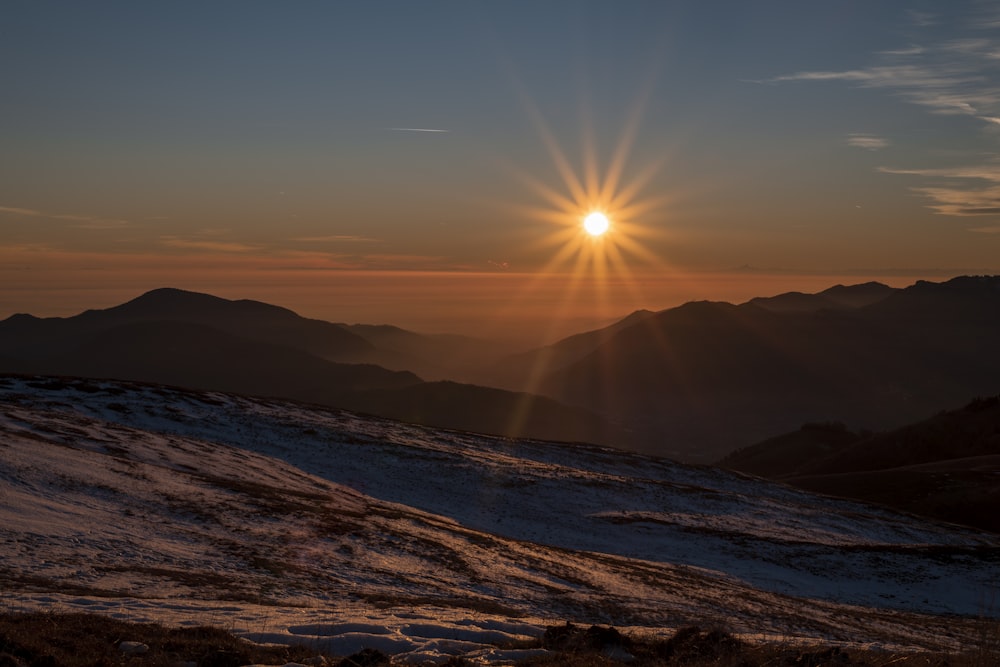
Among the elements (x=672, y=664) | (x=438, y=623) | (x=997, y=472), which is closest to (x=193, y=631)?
(x=438, y=623)

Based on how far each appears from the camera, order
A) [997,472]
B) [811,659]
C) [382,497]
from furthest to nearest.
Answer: [997,472] → [382,497] → [811,659]

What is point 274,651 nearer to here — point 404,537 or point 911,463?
point 404,537

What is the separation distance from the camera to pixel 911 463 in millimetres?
99688

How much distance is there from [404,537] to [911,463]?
289ft

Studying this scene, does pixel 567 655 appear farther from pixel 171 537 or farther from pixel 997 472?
pixel 997 472

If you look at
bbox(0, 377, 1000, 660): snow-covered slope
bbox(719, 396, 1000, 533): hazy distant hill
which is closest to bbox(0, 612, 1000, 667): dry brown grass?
bbox(0, 377, 1000, 660): snow-covered slope

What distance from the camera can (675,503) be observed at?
52.1 metres

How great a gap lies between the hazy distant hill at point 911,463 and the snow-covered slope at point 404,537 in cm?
1091

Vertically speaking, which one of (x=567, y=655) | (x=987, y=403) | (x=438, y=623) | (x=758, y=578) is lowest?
(x=758, y=578)

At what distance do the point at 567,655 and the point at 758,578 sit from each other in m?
28.7

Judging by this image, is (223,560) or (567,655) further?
(223,560)

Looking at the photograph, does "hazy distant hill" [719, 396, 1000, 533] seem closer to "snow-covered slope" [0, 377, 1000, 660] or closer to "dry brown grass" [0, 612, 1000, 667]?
"snow-covered slope" [0, 377, 1000, 660]

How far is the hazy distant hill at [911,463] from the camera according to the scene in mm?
66625

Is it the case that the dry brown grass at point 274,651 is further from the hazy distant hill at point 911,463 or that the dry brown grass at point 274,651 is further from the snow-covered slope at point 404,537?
the hazy distant hill at point 911,463
